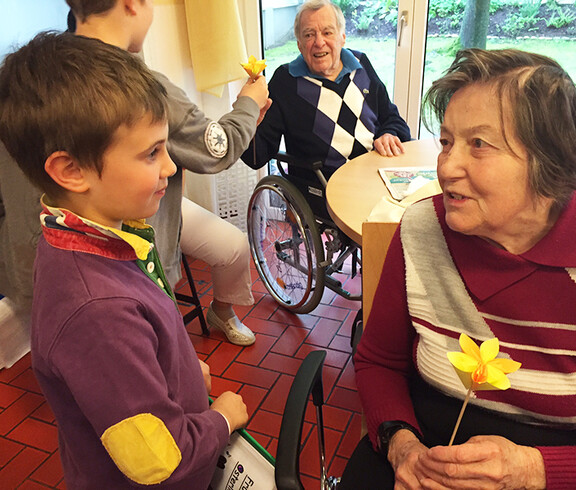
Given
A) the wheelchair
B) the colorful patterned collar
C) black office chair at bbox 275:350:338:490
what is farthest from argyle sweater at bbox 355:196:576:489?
the wheelchair

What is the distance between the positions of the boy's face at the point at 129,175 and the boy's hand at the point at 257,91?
3.44 feet

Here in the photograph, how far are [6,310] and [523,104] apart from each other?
228 centimetres

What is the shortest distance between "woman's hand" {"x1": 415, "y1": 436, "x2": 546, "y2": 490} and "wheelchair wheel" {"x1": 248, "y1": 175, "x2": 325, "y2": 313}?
140cm

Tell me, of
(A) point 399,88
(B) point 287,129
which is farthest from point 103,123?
(A) point 399,88

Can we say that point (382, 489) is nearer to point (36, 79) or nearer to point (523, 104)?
point (523, 104)

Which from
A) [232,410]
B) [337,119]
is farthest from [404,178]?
[232,410]

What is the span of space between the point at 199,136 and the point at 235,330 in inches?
41.6

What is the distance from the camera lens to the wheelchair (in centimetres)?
→ 233

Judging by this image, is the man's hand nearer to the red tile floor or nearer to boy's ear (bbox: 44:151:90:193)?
the red tile floor

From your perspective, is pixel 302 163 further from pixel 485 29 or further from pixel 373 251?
pixel 485 29

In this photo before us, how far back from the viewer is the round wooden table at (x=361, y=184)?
1.65m

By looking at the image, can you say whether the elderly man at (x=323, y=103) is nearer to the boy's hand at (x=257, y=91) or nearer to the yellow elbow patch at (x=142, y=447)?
the boy's hand at (x=257, y=91)

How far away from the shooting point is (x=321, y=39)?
2.45 meters

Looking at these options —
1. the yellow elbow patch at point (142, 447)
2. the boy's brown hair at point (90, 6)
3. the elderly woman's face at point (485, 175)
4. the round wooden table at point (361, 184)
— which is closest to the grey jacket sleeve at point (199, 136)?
the boy's brown hair at point (90, 6)
